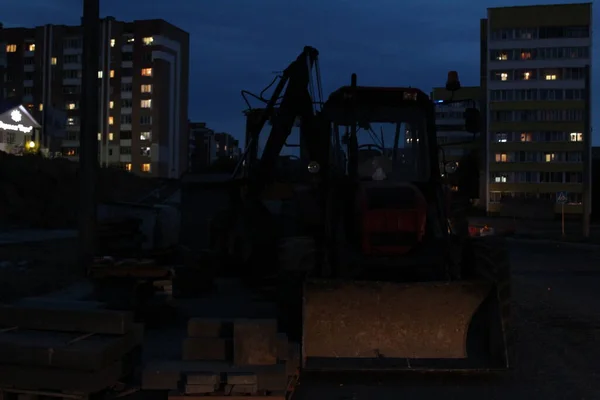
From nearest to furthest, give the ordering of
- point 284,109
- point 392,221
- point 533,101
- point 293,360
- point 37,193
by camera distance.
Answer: point 293,360 → point 392,221 → point 284,109 → point 37,193 → point 533,101

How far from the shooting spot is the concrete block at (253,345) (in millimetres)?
6328

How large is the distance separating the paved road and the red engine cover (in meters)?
1.44

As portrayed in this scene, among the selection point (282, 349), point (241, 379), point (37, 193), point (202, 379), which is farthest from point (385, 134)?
point (37, 193)

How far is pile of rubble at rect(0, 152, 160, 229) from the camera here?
32.5 meters

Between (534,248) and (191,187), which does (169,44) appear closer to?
(534,248)

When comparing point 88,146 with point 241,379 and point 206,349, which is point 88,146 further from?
point 241,379

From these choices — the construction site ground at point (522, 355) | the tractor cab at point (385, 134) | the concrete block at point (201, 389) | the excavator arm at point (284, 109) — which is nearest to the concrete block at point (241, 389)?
the concrete block at point (201, 389)

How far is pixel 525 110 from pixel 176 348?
7635 centimetres

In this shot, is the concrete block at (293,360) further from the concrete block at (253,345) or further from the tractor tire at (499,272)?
the tractor tire at (499,272)

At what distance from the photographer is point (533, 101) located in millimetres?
79438

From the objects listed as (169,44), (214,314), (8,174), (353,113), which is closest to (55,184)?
(8,174)

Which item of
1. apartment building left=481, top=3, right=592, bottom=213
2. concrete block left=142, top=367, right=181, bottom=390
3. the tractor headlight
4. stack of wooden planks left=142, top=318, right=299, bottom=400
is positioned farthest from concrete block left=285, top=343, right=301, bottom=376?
apartment building left=481, top=3, right=592, bottom=213

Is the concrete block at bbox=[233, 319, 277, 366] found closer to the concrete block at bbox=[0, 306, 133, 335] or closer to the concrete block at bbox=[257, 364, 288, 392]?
the concrete block at bbox=[257, 364, 288, 392]

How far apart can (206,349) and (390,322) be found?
77.9 inches
